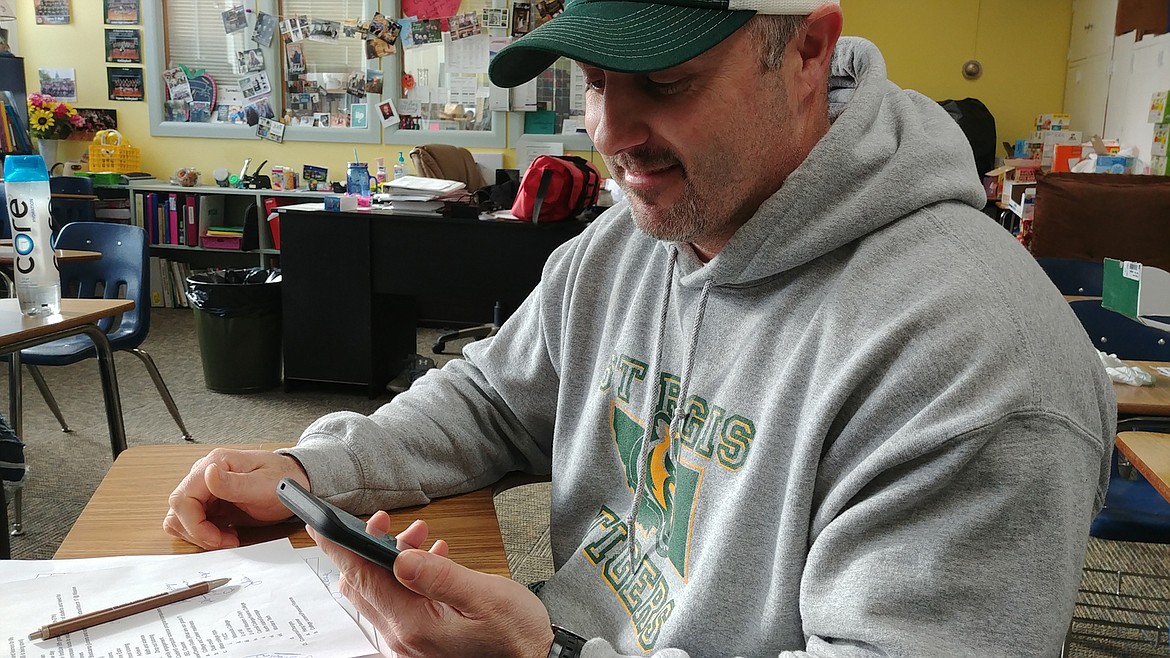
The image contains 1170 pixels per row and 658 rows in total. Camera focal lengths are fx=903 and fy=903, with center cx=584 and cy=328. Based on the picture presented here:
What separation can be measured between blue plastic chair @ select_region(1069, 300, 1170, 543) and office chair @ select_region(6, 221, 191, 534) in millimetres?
2765

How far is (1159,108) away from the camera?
11.8ft

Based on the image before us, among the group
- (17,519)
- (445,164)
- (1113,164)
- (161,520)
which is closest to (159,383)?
(17,519)

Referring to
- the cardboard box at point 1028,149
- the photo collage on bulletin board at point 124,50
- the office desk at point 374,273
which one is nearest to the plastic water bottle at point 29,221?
the office desk at point 374,273

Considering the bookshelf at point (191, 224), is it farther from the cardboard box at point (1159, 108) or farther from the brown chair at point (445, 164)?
the cardboard box at point (1159, 108)

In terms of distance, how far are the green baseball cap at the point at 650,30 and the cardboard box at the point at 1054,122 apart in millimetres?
4713

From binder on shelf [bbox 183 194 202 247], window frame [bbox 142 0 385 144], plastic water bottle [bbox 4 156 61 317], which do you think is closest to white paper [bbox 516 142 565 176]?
window frame [bbox 142 0 385 144]

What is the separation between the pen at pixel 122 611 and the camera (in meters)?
0.67

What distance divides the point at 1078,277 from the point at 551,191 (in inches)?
73.5

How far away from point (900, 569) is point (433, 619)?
1.06 feet

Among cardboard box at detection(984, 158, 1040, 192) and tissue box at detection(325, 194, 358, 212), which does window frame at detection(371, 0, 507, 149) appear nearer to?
tissue box at detection(325, 194, 358, 212)

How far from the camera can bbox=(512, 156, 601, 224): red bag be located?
3551mm

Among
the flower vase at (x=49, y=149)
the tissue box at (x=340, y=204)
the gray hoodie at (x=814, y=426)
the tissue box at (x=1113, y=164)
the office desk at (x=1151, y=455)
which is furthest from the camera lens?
the flower vase at (x=49, y=149)

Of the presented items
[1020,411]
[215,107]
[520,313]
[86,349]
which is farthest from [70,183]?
[1020,411]

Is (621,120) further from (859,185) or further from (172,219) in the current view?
(172,219)
